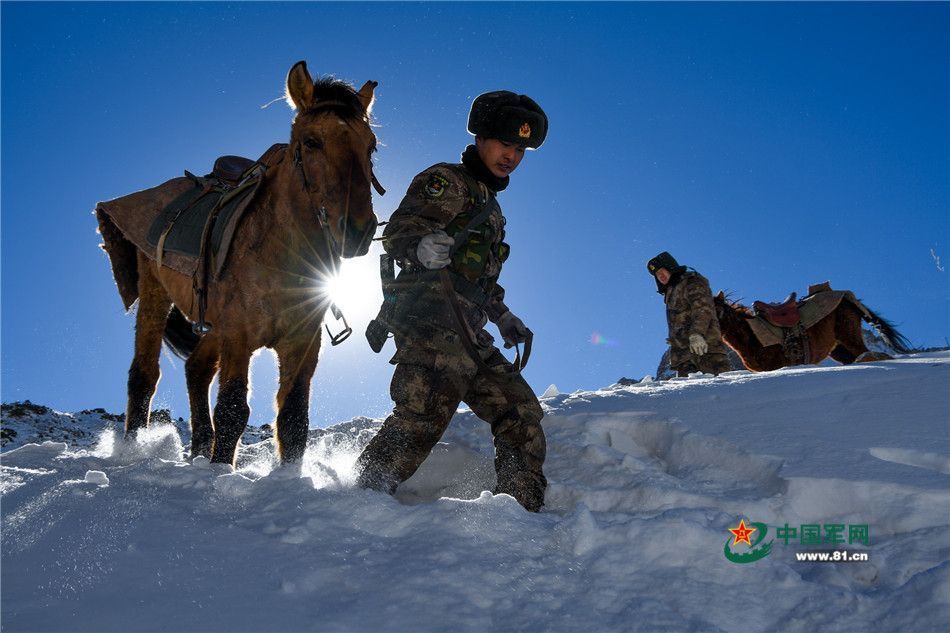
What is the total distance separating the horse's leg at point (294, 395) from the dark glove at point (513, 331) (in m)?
1.35

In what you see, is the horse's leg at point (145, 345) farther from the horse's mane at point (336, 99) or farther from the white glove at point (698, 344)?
the white glove at point (698, 344)

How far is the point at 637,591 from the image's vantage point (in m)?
2.17

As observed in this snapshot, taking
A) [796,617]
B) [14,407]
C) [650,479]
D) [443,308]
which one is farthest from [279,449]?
[14,407]

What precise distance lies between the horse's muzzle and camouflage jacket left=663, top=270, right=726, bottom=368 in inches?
278

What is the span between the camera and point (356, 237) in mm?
3959

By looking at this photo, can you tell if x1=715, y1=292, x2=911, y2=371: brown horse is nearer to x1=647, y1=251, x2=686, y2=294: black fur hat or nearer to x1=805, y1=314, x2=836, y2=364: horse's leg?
x1=805, y1=314, x2=836, y2=364: horse's leg

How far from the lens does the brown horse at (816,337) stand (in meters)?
11.1

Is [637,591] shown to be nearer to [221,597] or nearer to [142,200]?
[221,597]

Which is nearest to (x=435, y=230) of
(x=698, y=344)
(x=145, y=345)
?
(x=145, y=345)

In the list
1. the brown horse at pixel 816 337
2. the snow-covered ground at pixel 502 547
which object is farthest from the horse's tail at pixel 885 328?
the snow-covered ground at pixel 502 547

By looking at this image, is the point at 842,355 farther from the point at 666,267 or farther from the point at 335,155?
the point at 335,155

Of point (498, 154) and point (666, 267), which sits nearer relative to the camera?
point (498, 154)

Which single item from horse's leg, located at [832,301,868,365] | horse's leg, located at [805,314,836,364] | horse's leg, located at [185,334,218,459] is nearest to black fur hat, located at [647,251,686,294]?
horse's leg, located at [805,314,836,364]

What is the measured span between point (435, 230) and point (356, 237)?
1.95 ft
